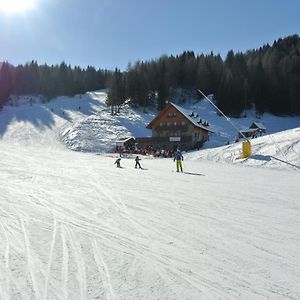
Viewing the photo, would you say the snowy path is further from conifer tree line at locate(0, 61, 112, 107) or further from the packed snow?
conifer tree line at locate(0, 61, 112, 107)

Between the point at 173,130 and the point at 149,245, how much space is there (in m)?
54.0

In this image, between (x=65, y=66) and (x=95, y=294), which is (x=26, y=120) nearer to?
(x=65, y=66)

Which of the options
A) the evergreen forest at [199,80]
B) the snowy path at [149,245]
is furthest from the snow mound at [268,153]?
the evergreen forest at [199,80]

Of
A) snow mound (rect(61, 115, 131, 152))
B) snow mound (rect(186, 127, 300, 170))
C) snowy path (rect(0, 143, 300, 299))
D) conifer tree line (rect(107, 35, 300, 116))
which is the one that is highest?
conifer tree line (rect(107, 35, 300, 116))

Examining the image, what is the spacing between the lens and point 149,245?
28.6ft

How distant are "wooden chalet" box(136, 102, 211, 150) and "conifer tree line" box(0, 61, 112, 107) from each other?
56786 millimetres

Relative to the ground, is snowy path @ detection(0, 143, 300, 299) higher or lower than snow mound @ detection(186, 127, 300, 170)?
lower

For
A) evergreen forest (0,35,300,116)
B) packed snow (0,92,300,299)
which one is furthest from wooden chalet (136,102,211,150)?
packed snow (0,92,300,299)

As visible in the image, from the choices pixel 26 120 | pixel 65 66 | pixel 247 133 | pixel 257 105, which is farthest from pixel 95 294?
pixel 65 66

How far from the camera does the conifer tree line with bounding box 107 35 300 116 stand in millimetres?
92875

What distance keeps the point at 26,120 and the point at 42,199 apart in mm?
70629

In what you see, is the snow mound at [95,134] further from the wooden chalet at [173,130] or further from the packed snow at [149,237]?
the packed snow at [149,237]

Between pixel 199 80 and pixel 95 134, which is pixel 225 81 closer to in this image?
pixel 199 80

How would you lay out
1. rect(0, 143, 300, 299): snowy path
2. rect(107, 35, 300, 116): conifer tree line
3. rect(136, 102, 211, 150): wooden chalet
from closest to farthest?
rect(0, 143, 300, 299): snowy path < rect(136, 102, 211, 150): wooden chalet < rect(107, 35, 300, 116): conifer tree line
